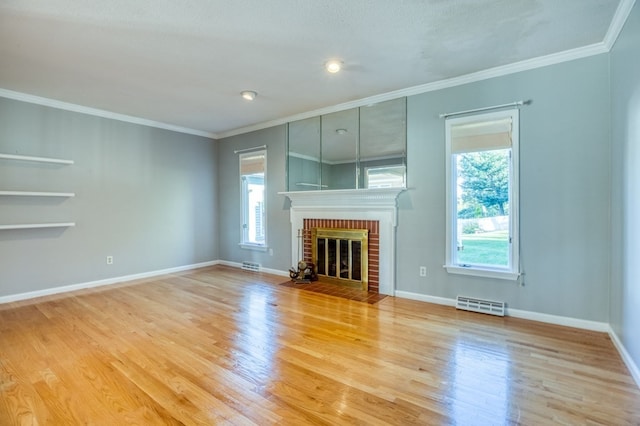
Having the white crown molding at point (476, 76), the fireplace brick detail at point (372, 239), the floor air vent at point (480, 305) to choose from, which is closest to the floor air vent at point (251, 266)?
the fireplace brick detail at point (372, 239)

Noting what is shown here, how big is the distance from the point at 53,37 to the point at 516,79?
4.25 meters

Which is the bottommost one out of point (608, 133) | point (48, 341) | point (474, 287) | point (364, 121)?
point (48, 341)

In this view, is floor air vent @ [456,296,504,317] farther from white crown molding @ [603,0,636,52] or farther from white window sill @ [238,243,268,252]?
white window sill @ [238,243,268,252]

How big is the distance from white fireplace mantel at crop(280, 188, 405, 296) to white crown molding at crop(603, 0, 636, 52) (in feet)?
7.32

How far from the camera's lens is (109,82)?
142 inches

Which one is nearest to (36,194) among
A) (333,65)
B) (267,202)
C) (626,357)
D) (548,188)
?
(267,202)

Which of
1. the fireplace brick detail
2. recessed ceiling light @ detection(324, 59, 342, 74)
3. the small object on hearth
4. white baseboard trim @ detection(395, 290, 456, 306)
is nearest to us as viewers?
recessed ceiling light @ detection(324, 59, 342, 74)

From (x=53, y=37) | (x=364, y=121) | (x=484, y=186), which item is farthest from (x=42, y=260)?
(x=484, y=186)

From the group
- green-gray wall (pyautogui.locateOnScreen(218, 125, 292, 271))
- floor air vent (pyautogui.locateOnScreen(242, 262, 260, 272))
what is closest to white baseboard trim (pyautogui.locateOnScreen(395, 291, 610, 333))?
green-gray wall (pyautogui.locateOnScreen(218, 125, 292, 271))

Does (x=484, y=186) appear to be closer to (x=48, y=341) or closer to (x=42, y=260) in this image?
(x=48, y=341)

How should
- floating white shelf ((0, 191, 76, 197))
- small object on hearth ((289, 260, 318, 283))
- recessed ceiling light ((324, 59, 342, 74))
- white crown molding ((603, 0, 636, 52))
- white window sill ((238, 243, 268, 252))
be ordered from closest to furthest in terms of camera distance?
white crown molding ((603, 0, 636, 52))
recessed ceiling light ((324, 59, 342, 74))
floating white shelf ((0, 191, 76, 197))
small object on hearth ((289, 260, 318, 283))
white window sill ((238, 243, 268, 252))

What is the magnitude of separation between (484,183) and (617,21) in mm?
1615

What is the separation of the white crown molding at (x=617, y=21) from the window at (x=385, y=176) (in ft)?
6.88

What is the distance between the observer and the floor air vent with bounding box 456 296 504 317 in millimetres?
3301
